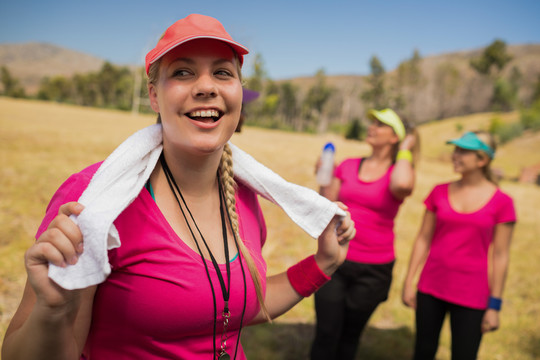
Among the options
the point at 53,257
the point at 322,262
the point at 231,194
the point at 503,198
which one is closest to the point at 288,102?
the point at 503,198

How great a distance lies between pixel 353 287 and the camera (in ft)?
10.2

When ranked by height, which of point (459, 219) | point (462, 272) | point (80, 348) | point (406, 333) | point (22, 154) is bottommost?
point (406, 333)

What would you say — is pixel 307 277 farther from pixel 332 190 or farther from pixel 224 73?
pixel 332 190

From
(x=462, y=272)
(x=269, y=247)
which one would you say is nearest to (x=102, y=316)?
(x=462, y=272)

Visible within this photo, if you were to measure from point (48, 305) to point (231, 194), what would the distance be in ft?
2.56

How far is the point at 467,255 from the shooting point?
291 cm

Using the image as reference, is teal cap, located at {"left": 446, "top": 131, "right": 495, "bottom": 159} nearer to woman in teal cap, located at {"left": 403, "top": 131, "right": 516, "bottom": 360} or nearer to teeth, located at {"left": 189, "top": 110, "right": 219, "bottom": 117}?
woman in teal cap, located at {"left": 403, "top": 131, "right": 516, "bottom": 360}

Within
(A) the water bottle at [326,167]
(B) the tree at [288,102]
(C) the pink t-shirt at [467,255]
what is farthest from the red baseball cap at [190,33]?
(B) the tree at [288,102]

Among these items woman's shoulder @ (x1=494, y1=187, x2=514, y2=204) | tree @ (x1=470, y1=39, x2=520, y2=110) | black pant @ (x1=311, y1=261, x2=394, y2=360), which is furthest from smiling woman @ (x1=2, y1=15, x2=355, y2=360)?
tree @ (x1=470, y1=39, x2=520, y2=110)

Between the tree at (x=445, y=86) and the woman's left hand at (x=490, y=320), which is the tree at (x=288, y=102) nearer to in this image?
the tree at (x=445, y=86)

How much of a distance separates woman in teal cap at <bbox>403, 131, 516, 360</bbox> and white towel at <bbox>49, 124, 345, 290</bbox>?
1759mm

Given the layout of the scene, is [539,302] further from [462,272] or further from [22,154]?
[22,154]

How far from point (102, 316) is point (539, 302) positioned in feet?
21.7

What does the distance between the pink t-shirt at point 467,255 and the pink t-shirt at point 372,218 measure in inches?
15.6
